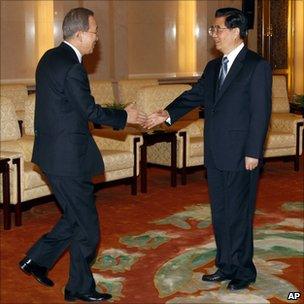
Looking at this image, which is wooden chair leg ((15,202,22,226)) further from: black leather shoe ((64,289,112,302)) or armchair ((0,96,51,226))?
black leather shoe ((64,289,112,302))

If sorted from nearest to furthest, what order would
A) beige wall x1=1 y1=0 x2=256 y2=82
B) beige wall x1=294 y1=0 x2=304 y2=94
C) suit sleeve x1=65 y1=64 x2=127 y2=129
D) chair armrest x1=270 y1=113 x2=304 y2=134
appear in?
suit sleeve x1=65 y1=64 x2=127 y2=129 < chair armrest x1=270 y1=113 x2=304 y2=134 < beige wall x1=1 y1=0 x2=256 y2=82 < beige wall x1=294 y1=0 x2=304 y2=94

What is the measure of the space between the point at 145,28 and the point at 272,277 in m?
8.04

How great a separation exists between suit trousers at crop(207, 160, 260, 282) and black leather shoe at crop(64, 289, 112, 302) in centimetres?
83

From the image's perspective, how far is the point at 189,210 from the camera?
6.92 m

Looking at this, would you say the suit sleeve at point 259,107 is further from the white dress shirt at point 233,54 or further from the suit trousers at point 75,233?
the suit trousers at point 75,233

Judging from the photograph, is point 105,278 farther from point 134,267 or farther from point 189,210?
point 189,210

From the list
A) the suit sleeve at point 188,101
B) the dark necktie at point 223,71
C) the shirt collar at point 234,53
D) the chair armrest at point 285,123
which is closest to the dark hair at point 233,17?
the shirt collar at point 234,53

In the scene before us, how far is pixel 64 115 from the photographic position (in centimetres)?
397

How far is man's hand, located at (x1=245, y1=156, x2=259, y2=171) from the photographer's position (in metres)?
4.24

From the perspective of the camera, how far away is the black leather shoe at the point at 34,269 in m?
4.38

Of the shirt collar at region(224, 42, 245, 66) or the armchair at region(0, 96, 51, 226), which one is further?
the armchair at region(0, 96, 51, 226)

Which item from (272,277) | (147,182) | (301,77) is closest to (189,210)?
(147,182)

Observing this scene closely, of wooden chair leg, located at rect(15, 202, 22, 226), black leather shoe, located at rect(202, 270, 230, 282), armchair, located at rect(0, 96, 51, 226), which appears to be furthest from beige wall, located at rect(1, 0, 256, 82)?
black leather shoe, located at rect(202, 270, 230, 282)

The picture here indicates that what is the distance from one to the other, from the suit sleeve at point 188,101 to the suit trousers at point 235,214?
21.9 inches
